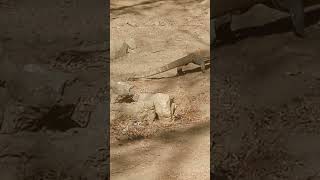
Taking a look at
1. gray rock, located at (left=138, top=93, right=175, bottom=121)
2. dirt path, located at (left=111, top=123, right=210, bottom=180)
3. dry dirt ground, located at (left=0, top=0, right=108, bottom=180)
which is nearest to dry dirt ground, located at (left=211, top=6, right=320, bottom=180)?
dirt path, located at (left=111, top=123, right=210, bottom=180)

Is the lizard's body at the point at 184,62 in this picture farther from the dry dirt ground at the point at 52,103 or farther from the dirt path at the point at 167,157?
the dirt path at the point at 167,157

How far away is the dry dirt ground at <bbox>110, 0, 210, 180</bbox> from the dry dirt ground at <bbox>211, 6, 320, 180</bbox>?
85mm

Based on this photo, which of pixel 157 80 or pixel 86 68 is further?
pixel 86 68

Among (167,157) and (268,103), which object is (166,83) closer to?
(268,103)

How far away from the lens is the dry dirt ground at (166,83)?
1.93 m

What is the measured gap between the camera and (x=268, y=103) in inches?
88.3

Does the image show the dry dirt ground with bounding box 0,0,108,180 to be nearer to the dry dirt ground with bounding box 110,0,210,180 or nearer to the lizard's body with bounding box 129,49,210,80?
the dry dirt ground with bounding box 110,0,210,180

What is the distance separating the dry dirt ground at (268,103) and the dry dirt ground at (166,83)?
8 cm

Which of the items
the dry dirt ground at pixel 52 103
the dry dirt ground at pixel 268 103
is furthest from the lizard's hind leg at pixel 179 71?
the dry dirt ground at pixel 52 103

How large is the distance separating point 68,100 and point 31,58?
69 cm

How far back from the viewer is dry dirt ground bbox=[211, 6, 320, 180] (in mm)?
1875

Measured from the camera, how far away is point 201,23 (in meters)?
3.59

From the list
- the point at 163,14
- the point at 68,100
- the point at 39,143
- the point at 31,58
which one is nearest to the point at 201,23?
the point at 163,14

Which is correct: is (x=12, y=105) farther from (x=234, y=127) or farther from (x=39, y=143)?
(x=234, y=127)
